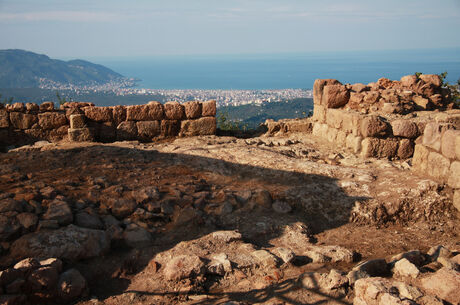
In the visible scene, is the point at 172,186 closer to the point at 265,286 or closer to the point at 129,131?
the point at 265,286

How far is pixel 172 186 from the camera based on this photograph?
6691mm

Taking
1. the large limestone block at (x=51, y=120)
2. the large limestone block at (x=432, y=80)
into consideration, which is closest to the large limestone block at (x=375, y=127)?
the large limestone block at (x=432, y=80)

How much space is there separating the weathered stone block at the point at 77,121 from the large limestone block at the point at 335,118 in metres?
7.37

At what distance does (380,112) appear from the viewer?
10648 millimetres

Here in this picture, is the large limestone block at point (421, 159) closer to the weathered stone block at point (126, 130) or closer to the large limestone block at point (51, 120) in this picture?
the weathered stone block at point (126, 130)

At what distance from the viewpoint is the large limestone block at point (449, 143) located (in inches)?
265

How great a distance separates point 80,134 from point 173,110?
280 cm

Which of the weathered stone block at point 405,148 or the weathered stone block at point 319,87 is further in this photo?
the weathered stone block at point 319,87

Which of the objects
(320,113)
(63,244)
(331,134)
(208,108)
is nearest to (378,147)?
(331,134)

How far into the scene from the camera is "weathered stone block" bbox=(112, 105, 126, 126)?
11102 mm

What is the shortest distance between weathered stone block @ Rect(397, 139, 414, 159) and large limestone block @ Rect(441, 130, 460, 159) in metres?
2.60

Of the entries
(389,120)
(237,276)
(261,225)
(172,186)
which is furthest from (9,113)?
(389,120)

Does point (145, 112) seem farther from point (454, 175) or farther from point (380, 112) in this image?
point (454, 175)

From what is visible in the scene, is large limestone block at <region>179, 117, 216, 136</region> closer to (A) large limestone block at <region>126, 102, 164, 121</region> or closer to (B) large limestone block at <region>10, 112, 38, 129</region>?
(A) large limestone block at <region>126, 102, 164, 121</region>
